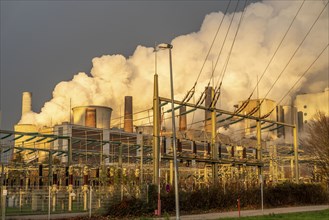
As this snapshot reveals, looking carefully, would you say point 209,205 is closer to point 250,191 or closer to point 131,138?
point 250,191

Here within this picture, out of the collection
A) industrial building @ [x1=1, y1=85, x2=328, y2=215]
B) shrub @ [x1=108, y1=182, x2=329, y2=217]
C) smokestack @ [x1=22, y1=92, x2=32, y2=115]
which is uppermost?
smokestack @ [x1=22, y1=92, x2=32, y2=115]

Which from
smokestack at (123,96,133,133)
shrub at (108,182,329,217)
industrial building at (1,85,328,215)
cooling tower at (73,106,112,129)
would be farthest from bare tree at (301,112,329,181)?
cooling tower at (73,106,112,129)

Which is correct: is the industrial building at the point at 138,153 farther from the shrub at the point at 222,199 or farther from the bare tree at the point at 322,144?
the bare tree at the point at 322,144

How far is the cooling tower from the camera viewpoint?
119 meters

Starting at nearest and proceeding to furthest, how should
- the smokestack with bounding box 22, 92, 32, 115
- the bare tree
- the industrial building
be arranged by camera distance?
the industrial building
the bare tree
the smokestack with bounding box 22, 92, 32, 115

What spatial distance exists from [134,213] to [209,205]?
8301 mm

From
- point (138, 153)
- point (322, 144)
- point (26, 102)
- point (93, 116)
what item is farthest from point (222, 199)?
point (26, 102)

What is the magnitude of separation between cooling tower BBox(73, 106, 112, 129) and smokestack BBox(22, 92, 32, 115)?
94.2 feet

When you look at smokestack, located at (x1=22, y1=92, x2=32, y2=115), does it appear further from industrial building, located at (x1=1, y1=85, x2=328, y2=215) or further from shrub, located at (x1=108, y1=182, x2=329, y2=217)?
shrub, located at (x1=108, y1=182, x2=329, y2=217)

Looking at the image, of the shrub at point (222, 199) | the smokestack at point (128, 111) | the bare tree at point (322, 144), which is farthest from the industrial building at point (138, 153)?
the bare tree at point (322, 144)

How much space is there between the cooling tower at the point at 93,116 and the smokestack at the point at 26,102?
2871cm

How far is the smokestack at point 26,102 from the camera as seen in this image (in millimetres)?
146375

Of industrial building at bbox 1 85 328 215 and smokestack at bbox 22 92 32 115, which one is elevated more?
smokestack at bbox 22 92 32 115

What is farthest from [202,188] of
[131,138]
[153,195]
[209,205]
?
[131,138]
